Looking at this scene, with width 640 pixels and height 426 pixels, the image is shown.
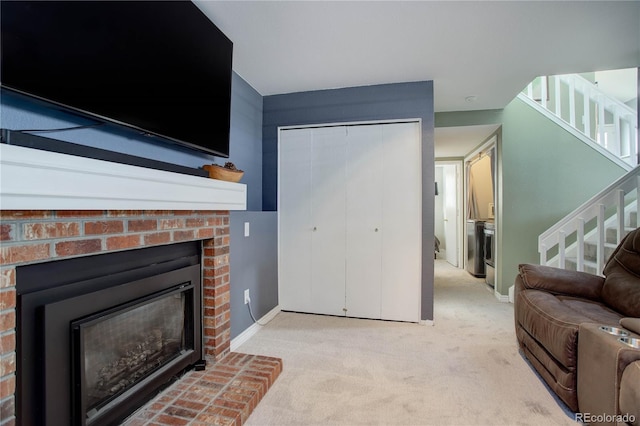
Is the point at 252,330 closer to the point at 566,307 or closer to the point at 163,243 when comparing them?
the point at 163,243

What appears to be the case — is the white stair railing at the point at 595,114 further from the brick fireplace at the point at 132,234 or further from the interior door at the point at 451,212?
the brick fireplace at the point at 132,234

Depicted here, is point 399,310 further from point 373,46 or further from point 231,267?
point 373,46

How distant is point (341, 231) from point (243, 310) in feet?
3.96

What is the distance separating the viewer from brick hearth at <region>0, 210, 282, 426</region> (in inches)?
38.3

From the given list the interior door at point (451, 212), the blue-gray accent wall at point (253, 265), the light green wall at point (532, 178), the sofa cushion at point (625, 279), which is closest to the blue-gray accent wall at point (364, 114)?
the blue-gray accent wall at point (253, 265)

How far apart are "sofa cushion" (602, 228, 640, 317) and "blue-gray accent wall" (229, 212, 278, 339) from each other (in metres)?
2.61

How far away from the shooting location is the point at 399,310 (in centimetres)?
297

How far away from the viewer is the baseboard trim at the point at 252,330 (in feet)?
7.86

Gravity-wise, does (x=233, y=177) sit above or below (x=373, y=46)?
below

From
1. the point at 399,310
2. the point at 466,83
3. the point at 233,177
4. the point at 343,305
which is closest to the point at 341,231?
the point at 343,305

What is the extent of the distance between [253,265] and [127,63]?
1.85 m

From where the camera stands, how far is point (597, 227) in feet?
9.40

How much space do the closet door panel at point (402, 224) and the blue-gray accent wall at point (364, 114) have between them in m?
0.06

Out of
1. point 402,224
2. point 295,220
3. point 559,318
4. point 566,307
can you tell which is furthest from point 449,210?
point 559,318
